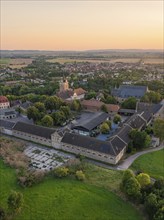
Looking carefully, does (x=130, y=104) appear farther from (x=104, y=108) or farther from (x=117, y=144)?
(x=117, y=144)

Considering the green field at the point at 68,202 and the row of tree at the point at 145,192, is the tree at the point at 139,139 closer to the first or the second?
the row of tree at the point at 145,192

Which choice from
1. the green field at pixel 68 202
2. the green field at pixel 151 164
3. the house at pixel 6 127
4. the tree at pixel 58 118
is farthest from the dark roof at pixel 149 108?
the green field at pixel 68 202

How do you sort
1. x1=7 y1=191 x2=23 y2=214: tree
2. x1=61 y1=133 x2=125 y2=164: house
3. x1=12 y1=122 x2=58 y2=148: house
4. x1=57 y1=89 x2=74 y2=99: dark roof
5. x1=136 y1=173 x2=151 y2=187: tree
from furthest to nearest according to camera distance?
x1=57 y1=89 x2=74 y2=99: dark roof, x1=12 y1=122 x2=58 y2=148: house, x1=61 y1=133 x2=125 y2=164: house, x1=136 y1=173 x2=151 y2=187: tree, x1=7 y1=191 x2=23 y2=214: tree

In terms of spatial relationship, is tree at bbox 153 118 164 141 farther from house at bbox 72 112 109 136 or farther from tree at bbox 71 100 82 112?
tree at bbox 71 100 82 112

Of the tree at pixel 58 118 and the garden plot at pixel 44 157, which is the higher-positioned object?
the tree at pixel 58 118

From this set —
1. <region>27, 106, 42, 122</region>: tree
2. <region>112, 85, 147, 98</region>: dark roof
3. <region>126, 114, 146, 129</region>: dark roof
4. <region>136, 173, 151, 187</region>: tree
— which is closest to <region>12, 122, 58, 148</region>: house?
<region>27, 106, 42, 122</region>: tree

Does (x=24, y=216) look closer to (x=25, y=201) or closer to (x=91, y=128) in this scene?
(x=25, y=201)
